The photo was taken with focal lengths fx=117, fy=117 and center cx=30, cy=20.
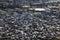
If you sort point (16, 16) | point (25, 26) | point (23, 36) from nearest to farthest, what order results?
point (23, 36) → point (25, 26) → point (16, 16)

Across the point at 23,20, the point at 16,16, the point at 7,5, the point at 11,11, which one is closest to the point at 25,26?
the point at 23,20

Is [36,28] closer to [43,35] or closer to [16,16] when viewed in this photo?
[43,35]

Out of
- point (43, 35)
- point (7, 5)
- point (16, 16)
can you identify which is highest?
point (7, 5)

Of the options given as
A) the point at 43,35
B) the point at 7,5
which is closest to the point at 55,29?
the point at 43,35

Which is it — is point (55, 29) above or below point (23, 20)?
below

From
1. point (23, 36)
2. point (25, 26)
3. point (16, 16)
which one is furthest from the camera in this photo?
point (16, 16)

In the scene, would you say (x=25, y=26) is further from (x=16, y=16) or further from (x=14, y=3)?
(x=14, y=3)

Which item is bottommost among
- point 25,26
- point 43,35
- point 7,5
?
point 43,35

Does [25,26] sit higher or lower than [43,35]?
higher

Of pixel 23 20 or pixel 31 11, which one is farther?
pixel 31 11
